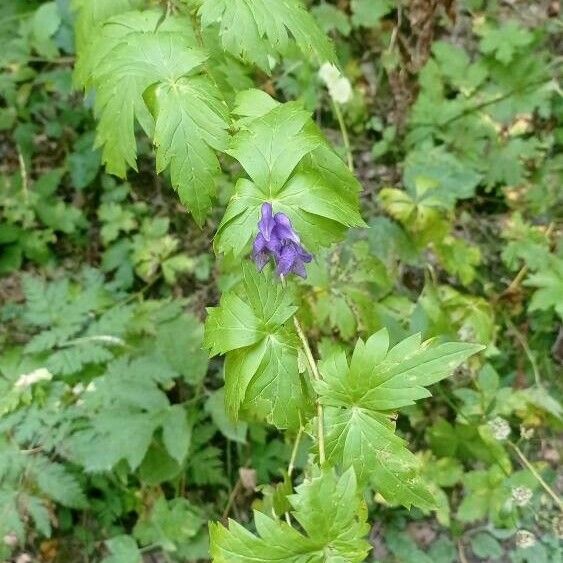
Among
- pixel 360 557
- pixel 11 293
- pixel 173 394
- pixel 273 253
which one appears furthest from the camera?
pixel 11 293

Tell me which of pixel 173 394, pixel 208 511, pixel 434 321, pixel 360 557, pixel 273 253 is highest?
pixel 273 253

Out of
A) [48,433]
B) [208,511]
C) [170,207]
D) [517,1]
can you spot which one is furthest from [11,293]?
[517,1]

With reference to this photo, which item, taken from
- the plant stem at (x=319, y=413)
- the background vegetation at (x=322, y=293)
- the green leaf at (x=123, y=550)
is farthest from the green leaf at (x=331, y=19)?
the green leaf at (x=123, y=550)

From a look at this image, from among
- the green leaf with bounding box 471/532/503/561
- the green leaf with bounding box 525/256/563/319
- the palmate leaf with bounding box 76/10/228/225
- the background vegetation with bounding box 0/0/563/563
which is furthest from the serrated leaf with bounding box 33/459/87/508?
the green leaf with bounding box 525/256/563/319

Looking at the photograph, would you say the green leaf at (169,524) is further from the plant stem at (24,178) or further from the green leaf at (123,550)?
the plant stem at (24,178)

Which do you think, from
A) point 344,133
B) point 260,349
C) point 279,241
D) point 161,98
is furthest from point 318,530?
point 344,133

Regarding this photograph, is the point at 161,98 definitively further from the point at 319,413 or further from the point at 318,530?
the point at 318,530

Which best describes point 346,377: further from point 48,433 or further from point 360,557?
point 48,433
